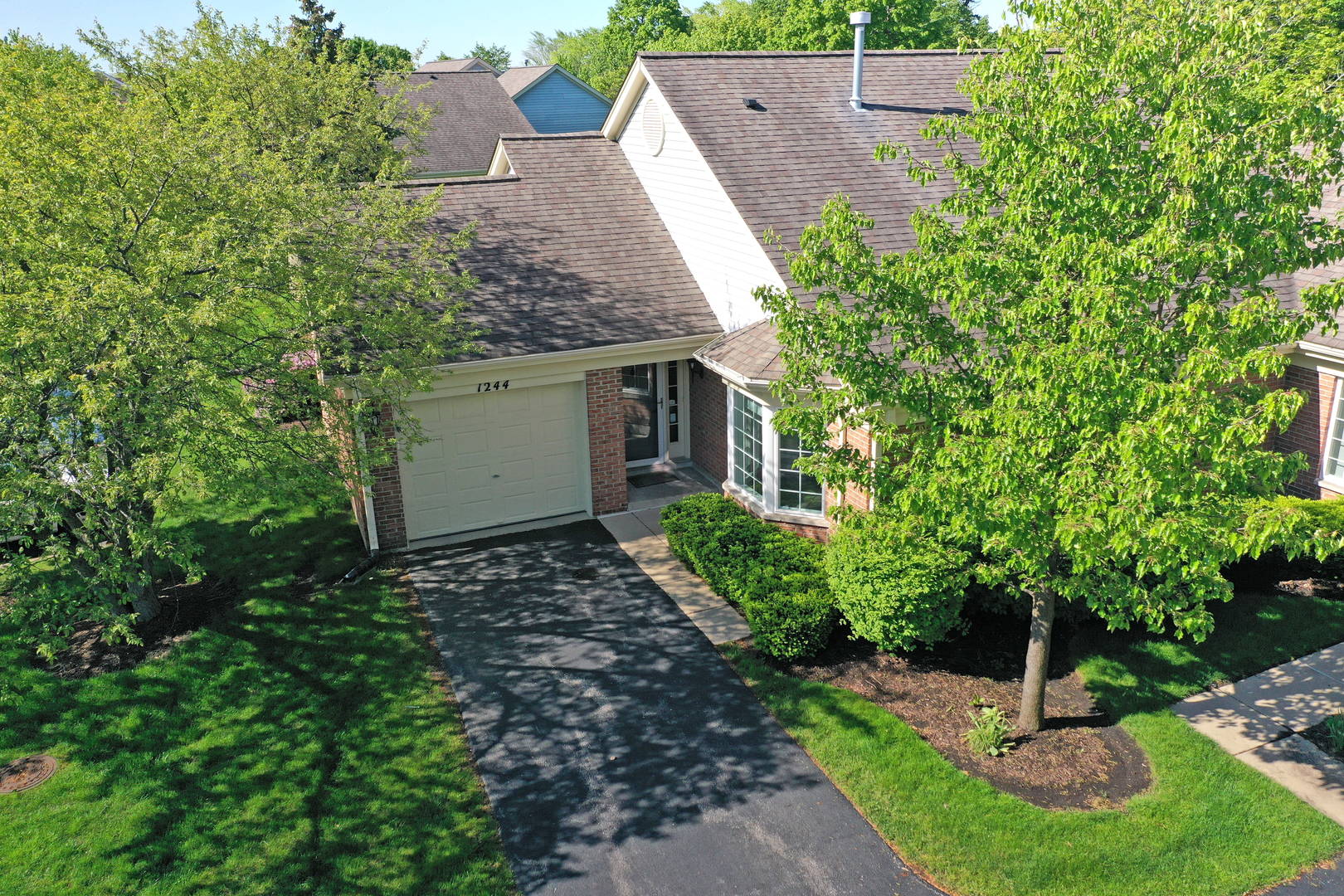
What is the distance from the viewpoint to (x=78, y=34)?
17.4 meters

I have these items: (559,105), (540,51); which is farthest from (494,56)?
(559,105)

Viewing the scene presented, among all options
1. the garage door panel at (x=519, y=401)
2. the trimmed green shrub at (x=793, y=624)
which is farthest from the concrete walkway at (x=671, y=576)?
the garage door panel at (x=519, y=401)

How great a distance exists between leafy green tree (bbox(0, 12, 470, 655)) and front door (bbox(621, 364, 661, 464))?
501 centimetres

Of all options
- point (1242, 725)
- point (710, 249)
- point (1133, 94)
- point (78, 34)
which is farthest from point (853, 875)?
point (78, 34)

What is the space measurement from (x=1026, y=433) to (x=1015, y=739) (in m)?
3.81

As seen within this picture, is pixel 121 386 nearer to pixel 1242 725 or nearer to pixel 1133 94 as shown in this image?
pixel 1133 94

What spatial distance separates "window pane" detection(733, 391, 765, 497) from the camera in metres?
13.5

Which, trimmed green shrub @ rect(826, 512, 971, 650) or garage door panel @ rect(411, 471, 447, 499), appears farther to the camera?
garage door panel @ rect(411, 471, 447, 499)

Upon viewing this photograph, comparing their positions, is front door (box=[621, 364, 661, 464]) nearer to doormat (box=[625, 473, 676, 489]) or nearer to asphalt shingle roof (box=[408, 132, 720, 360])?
doormat (box=[625, 473, 676, 489])

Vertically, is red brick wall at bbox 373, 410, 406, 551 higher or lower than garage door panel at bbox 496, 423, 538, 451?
lower

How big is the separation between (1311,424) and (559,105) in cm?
5182

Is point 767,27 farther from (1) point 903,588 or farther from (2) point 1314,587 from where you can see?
(1) point 903,588

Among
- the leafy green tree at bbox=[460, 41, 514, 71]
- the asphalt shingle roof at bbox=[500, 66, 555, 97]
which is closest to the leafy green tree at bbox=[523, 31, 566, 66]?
the leafy green tree at bbox=[460, 41, 514, 71]

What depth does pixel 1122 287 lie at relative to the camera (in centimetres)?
694
